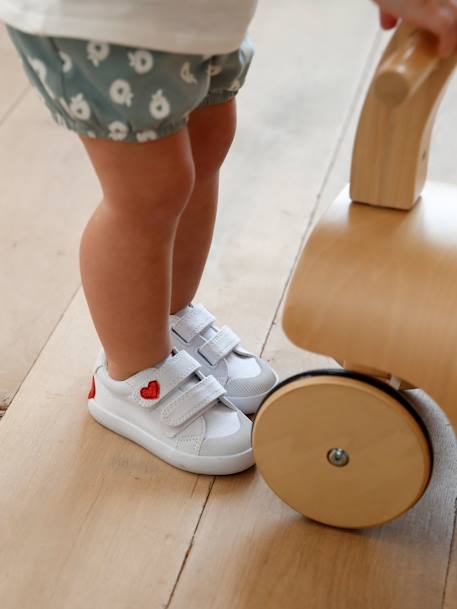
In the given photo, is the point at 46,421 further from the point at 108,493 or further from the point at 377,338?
the point at 377,338

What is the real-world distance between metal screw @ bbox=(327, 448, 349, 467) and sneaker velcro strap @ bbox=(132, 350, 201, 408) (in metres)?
0.19

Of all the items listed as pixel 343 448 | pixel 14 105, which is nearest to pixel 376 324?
pixel 343 448

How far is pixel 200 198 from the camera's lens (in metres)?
0.93

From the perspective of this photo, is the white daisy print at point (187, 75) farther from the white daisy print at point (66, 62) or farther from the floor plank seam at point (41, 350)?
the floor plank seam at point (41, 350)

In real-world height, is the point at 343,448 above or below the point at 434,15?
below

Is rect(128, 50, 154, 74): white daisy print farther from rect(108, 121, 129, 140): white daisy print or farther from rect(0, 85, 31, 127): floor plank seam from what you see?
rect(0, 85, 31, 127): floor plank seam

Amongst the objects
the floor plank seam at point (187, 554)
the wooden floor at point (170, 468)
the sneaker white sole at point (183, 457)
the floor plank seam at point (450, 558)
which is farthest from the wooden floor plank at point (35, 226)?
the floor plank seam at point (450, 558)

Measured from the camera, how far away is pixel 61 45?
69 cm

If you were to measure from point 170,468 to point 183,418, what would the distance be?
2.1 inches

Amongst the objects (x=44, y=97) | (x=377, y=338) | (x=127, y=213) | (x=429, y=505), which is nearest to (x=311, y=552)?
(x=429, y=505)

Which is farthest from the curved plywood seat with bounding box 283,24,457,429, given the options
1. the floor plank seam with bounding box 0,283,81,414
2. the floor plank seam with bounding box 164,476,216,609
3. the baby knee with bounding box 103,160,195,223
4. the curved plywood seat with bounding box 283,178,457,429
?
the floor plank seam with bounding box 0,283,81,414

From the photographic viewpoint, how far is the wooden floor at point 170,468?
799mm

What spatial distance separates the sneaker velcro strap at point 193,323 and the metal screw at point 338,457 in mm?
252

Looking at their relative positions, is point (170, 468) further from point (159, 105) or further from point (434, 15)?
point (434, 15)
